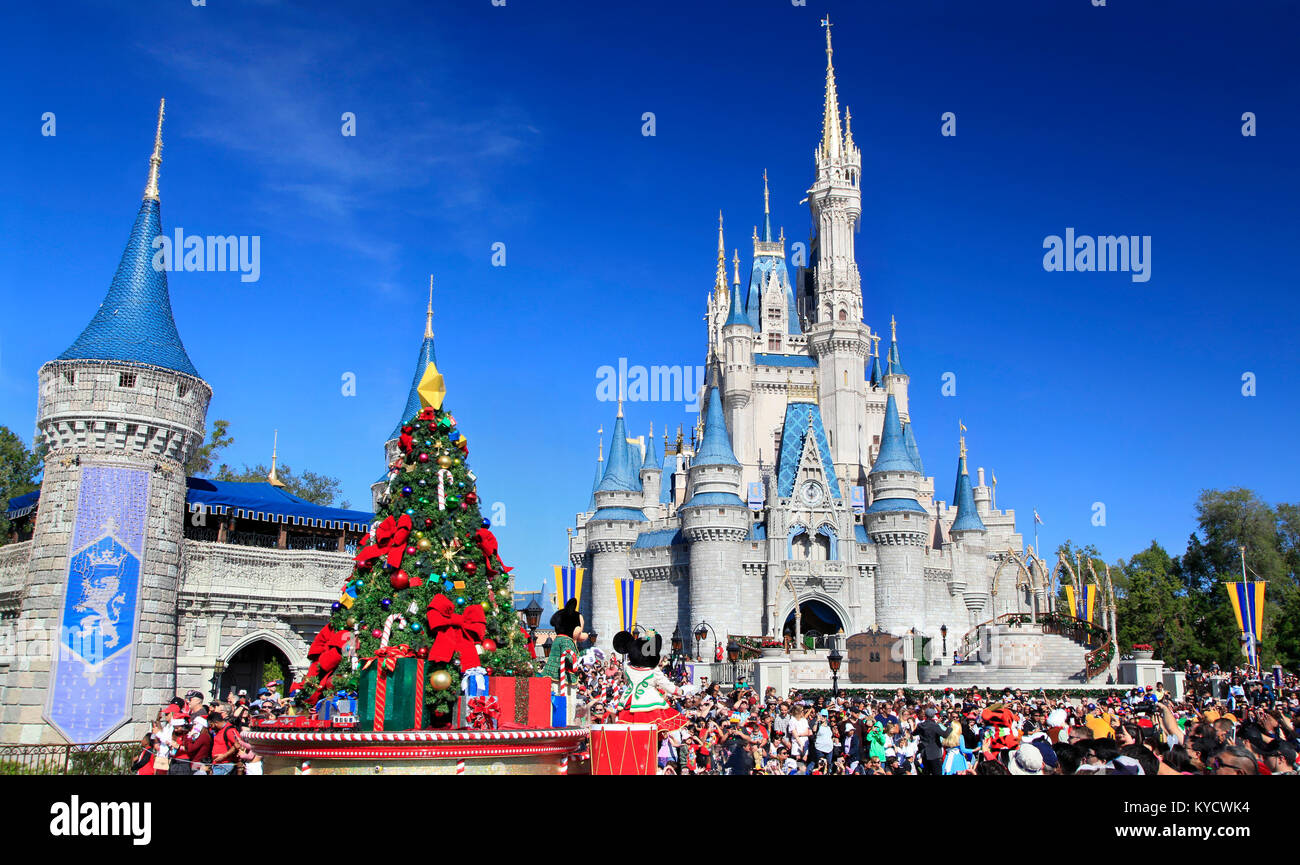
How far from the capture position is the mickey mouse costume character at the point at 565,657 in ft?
38.4

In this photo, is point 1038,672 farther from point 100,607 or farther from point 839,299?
point 839,299

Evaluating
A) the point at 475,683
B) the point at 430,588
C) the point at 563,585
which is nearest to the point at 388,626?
the point at 430,588

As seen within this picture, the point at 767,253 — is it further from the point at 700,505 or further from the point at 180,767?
the point at 180,767

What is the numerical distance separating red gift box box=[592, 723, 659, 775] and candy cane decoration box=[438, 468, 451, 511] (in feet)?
15.0

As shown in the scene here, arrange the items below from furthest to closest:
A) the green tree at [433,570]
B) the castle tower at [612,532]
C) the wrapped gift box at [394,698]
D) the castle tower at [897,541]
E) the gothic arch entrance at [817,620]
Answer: the castle tower at [612,532], the gothic arch entrance at [817,620], the castle tower at [897,541], the green tree at [433,570], the wrapped gift box at [394,698]

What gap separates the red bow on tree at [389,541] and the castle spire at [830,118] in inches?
2067

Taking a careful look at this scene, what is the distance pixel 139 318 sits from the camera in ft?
74.6

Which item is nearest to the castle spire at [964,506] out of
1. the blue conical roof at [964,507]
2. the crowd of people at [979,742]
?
the blue conical roof at [964,507]

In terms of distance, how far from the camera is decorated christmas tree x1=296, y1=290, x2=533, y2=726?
11.1 meters

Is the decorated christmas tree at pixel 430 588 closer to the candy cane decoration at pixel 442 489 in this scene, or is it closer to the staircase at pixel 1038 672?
the candy cane decoration at pixel 442 489

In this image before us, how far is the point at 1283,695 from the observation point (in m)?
23.4

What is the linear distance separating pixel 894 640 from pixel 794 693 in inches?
526

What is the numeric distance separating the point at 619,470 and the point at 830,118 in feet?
88.9
